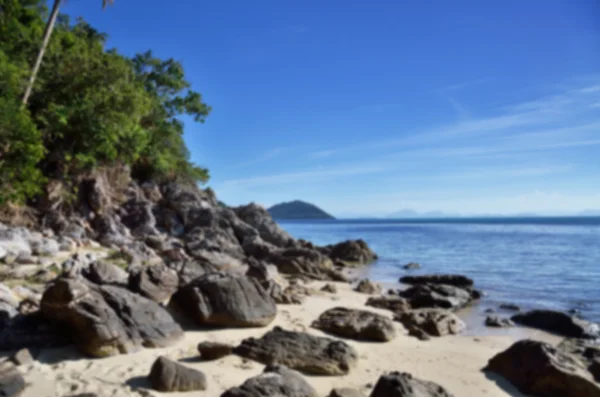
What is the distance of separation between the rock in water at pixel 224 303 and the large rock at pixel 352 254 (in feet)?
64.9

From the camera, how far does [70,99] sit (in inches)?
808

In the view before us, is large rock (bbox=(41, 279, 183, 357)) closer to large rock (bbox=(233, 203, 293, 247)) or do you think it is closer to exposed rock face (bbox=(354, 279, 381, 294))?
exposed rock face (bbox=(354, 279, 381, 294))

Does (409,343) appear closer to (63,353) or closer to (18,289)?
(63,353)

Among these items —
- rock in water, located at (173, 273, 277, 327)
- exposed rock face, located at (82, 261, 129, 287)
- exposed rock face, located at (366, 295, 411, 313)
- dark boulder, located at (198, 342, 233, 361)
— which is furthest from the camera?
exposed rock face, located at (366, 295, 411, 313)

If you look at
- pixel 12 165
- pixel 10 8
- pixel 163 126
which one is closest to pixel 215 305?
pixel 12 165

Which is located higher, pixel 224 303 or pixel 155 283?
pixel 155 283

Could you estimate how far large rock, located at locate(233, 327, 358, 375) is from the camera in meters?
7.55

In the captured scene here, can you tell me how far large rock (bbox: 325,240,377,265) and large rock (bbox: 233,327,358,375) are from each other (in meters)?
21.5

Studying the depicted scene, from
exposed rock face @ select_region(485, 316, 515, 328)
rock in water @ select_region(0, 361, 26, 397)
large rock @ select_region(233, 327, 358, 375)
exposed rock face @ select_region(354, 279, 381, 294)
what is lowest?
exposed rock face @ select_region(485, 316, 515, 328)

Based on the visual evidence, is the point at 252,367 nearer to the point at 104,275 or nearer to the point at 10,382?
the point at 10,382

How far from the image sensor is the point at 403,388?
19.3ft

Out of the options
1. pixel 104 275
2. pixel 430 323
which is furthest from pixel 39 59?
pixel 430 323

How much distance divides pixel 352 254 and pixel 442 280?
1052cm

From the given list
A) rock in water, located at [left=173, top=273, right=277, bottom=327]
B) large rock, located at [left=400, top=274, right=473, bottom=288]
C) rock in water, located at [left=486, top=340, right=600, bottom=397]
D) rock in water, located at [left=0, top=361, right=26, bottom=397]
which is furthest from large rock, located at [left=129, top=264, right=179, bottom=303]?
large rock, located at [left=400, top=274, right=473, bottom=288]
